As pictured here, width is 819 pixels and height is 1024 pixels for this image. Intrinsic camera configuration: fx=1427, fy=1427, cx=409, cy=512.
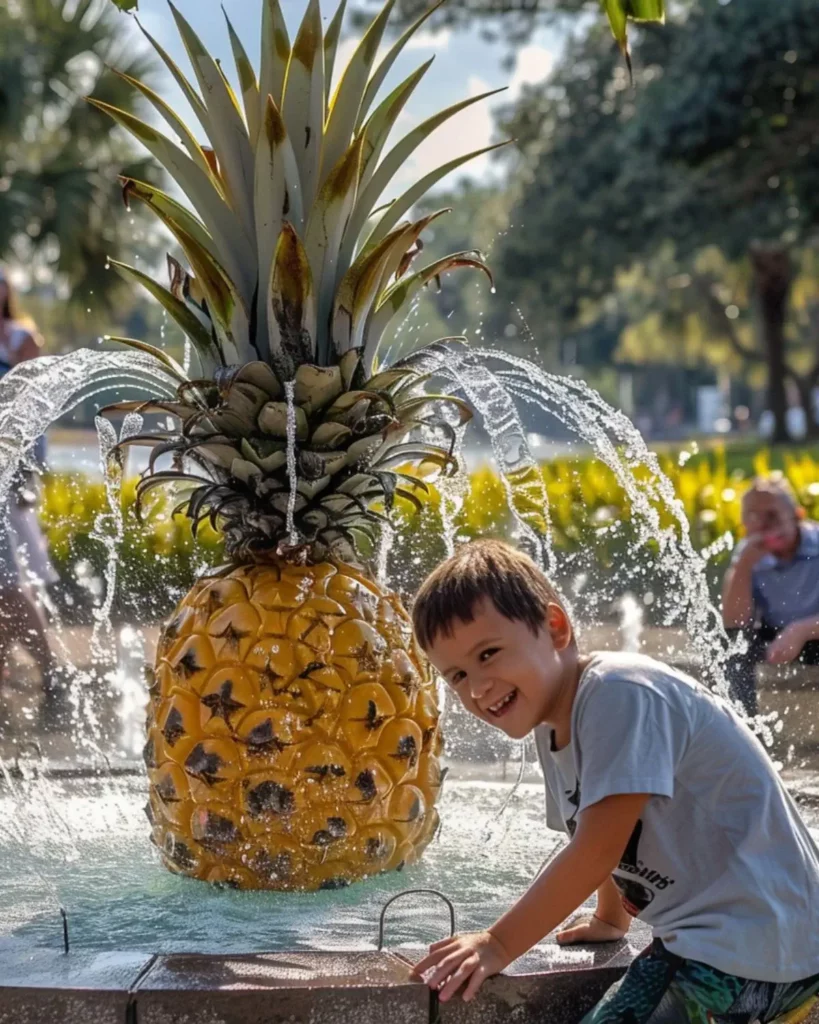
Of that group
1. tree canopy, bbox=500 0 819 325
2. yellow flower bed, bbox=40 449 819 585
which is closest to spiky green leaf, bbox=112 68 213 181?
yellow flower bed, bbox=40 449 819 585

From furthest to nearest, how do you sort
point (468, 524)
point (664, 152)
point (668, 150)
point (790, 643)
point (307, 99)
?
1. point (664, 152)
2. point (668, 150)
3. point (468, 524)
4. point (790, 643)
5. point (307, 99)

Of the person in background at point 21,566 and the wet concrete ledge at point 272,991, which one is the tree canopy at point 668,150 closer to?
the person in background at point 21,566

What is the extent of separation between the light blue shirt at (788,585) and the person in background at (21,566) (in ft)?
11.2

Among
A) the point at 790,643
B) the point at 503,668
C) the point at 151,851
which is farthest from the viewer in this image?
the point at 790,643

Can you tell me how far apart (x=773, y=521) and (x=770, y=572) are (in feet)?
0.79

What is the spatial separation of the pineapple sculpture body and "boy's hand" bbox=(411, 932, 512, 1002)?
0.95m

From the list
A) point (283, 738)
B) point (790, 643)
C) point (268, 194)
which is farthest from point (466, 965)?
point (790, 643)

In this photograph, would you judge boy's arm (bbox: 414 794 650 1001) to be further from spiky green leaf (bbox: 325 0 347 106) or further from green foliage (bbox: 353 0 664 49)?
green foliage (bbox: 353 0 664 49)

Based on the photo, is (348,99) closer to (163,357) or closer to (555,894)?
(163,357)

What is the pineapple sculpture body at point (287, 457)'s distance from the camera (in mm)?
3416

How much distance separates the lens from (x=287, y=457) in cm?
339

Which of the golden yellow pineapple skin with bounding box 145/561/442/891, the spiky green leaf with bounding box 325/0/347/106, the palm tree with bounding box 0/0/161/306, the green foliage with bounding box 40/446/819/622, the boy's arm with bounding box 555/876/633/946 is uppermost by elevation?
the palm tree with bounding box 0/0/161/306

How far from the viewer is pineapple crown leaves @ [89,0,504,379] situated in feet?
11.2

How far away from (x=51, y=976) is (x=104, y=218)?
20.0 meters
